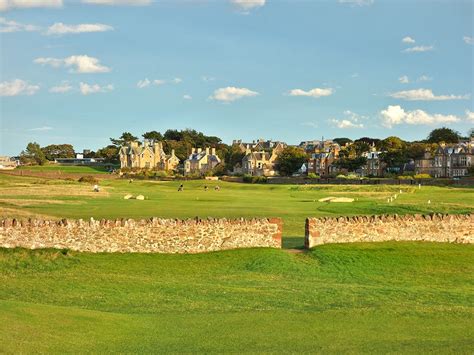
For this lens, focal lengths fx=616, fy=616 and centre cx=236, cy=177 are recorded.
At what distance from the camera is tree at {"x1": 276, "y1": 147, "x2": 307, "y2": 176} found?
15675cm

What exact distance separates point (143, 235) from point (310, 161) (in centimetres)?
14817

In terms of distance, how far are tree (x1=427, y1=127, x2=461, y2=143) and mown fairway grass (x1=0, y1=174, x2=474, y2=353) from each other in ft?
529

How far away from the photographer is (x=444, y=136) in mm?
178500

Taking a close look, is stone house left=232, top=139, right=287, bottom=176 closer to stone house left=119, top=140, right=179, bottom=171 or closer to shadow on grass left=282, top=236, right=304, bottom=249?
stone house left=119, top=140, right=179, bottom=171

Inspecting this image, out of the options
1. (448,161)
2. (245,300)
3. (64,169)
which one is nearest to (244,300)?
(245,300)

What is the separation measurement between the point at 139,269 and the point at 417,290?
8.64 m

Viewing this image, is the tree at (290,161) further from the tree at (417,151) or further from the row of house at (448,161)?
the row of house at (448,161)

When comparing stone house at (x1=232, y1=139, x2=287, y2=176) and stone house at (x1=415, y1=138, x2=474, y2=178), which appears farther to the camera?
stone house at (x1=232, y1=139, x2=287, y2=176)

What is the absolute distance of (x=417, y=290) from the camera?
17.9 m

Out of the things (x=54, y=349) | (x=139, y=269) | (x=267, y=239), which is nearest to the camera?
(x=54, y=349)

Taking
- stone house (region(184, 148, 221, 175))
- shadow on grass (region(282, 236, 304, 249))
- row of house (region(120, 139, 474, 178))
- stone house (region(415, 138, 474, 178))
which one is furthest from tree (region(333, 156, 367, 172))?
shadow on grass (region(282, 236, 304, 249))

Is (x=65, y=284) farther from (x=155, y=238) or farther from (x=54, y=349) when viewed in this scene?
(x=54, y=349)

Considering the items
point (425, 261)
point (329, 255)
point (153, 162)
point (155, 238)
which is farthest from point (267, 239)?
point (153, 162)

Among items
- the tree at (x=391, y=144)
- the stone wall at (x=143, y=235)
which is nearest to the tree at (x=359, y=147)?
the tree at (x=391, y=144)
